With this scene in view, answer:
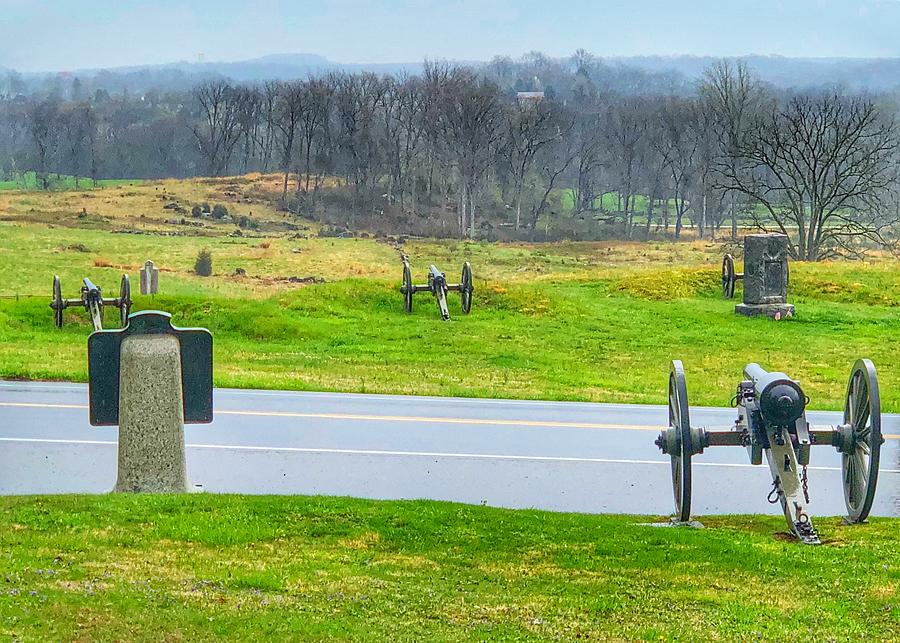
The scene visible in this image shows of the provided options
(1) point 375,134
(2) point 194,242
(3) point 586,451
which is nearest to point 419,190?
(1) point 375,134

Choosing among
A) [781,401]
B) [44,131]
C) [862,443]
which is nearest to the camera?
[781,401]

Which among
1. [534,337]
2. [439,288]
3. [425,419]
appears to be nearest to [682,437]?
[425,419]

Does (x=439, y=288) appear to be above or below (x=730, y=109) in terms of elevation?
below

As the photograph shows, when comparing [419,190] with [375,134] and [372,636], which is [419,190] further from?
[372,636]

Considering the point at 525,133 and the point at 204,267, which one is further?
the point at 525,133

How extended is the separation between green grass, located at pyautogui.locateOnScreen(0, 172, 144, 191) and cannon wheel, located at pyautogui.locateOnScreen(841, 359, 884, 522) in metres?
95.4

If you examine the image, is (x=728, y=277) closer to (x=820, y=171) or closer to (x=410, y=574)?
(x=820, y=171)

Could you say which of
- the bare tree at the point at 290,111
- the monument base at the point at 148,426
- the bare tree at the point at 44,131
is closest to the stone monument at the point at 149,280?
the monument base at the point at 148,426

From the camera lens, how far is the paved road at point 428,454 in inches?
426

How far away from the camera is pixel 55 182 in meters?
108

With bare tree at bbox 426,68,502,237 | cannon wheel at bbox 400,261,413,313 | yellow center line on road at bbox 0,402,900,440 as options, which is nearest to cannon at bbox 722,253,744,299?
cannon wheel at bbox 400,261,413,313

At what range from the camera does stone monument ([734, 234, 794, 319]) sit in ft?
84.3

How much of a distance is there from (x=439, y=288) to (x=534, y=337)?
10.2ft

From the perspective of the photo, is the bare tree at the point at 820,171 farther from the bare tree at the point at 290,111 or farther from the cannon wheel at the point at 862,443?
the cannon wheel at the point at 862,443
